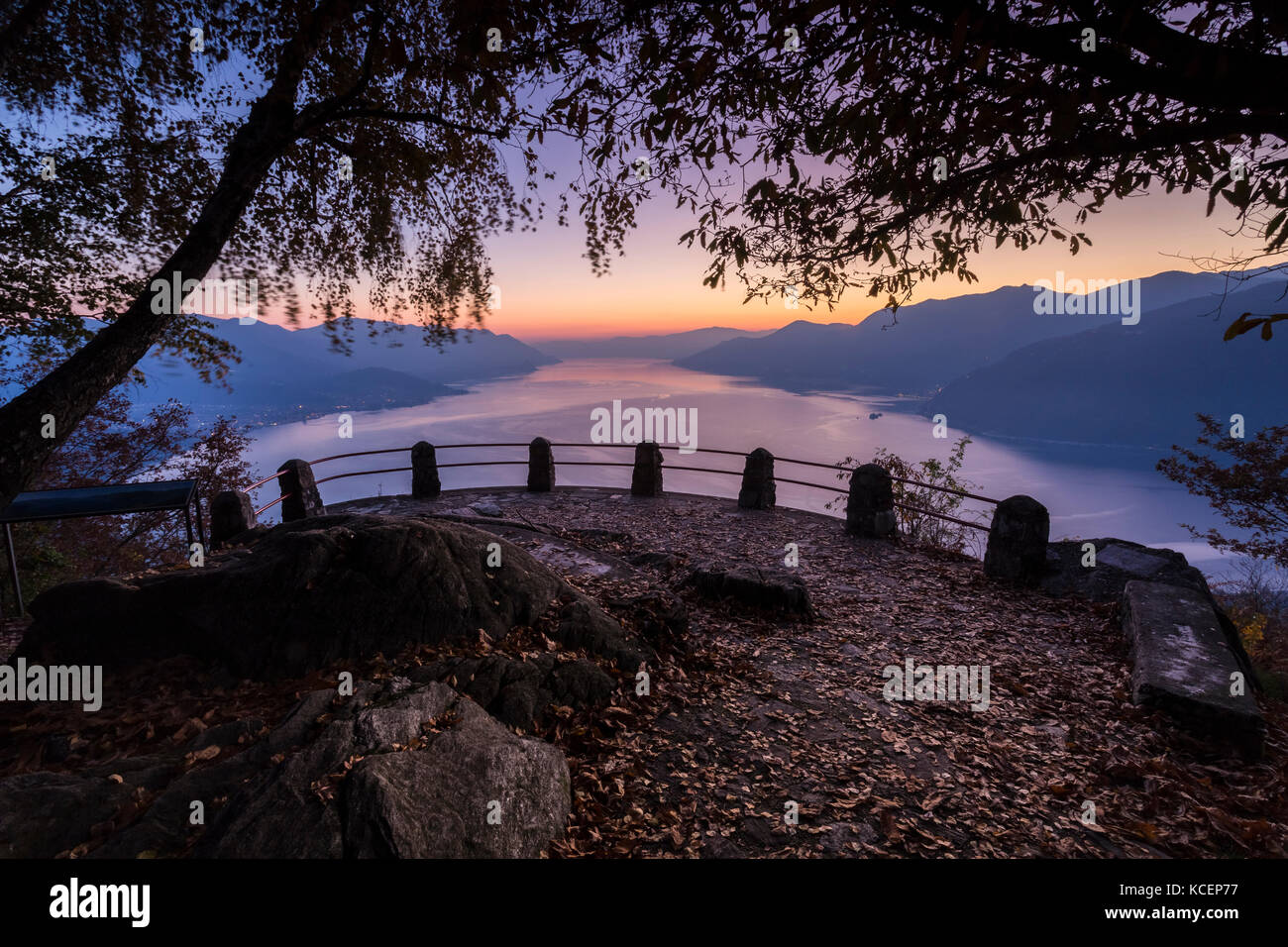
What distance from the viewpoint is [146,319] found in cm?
488

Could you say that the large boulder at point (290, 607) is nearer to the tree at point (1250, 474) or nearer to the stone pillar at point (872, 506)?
the stone pillar at point (872, 506)

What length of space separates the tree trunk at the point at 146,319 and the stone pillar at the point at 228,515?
15.6 ft

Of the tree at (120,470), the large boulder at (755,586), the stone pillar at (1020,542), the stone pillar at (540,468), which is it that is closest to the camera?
the large boulder at (755,586)

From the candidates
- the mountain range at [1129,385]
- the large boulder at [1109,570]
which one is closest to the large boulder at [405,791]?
the large boulder at [1109,570]

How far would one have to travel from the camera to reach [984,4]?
3062 mm

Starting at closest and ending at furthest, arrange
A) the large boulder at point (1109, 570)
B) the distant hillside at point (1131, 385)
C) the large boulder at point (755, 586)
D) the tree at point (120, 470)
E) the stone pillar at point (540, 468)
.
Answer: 1. the large boulder at point (755, 586)
2. the large boulder at point (1109, 570)
3. the tree at point (120, 470)
4. the stone pillar at point (540, 468)
5. the distant hillside at point (1131, 385)

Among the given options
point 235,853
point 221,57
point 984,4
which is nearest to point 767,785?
point 235,853

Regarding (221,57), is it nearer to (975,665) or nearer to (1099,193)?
(1099,193)

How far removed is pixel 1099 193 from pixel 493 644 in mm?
7017

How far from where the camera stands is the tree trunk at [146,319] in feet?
14.6

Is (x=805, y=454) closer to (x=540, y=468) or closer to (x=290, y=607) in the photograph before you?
(x=540, y=468)

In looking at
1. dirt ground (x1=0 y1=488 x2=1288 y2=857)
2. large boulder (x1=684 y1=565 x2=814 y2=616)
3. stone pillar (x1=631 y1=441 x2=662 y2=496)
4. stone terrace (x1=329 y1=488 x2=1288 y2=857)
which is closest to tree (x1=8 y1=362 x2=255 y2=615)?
stone pillar (x1=631 y1=441 x2=662 y2=496)

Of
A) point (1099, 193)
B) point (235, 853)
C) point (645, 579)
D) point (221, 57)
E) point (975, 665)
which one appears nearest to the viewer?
point (235, 853)

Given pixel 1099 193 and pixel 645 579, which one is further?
pixel 645 579
